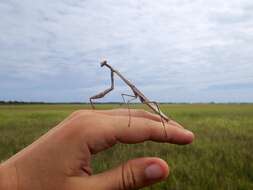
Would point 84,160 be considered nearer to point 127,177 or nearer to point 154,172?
point 127,177

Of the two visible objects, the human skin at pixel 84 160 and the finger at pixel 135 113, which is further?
the finger at pixel 135 113

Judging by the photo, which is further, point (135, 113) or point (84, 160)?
point (135, 113)

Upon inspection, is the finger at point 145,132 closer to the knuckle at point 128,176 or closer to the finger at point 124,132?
the finger at point 124,132

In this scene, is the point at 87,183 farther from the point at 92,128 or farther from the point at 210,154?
the point at 210,154

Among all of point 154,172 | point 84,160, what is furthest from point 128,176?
point 84,160

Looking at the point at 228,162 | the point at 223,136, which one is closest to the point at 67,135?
the point at 228,162

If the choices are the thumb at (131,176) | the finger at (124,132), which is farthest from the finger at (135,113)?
the thumb at (131,176)

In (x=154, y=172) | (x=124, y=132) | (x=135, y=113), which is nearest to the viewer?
(x=154, y=172)

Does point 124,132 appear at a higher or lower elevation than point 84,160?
higher
